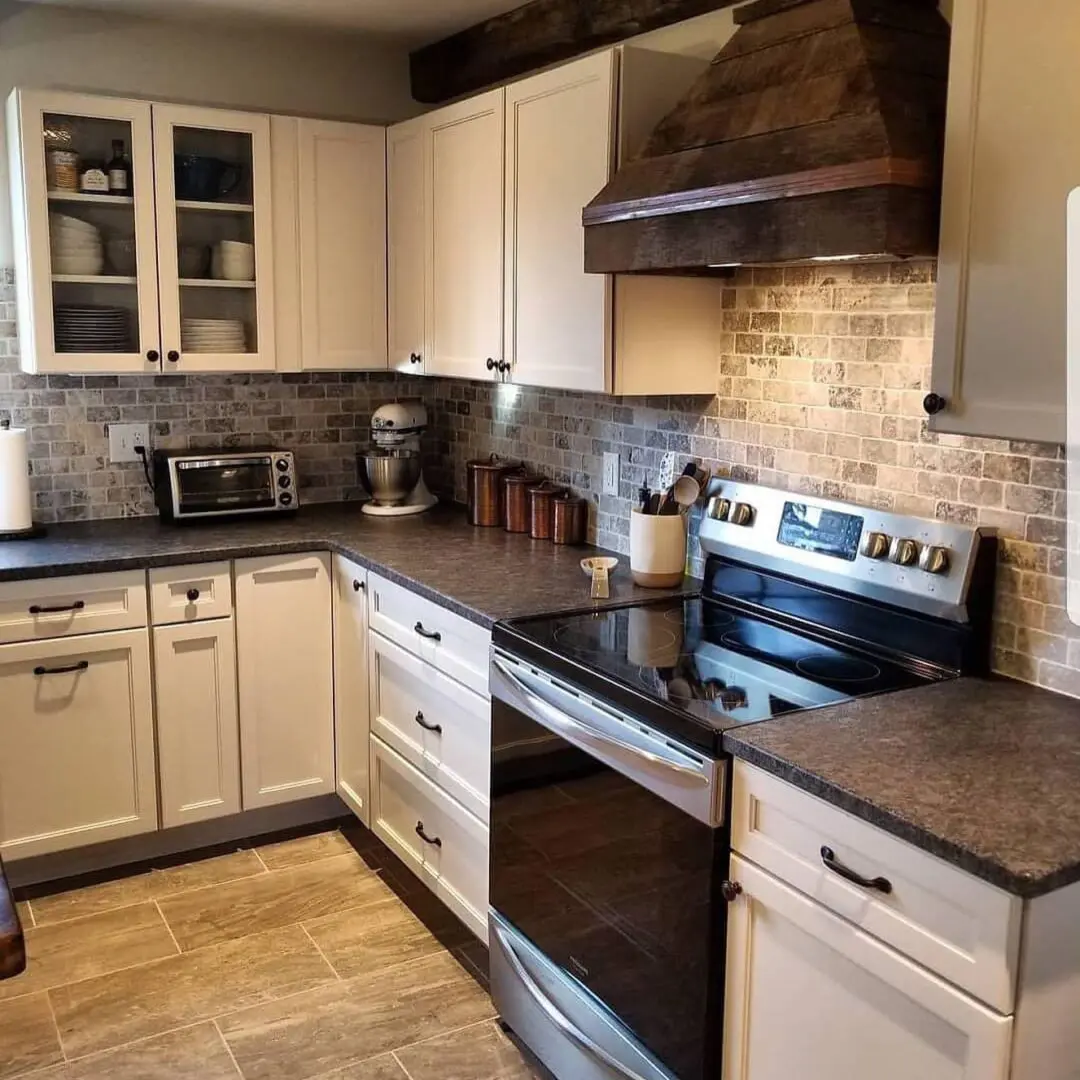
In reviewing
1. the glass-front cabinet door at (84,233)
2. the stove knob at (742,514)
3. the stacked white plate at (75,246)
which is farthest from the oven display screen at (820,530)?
the stacked white plate at (75,246)

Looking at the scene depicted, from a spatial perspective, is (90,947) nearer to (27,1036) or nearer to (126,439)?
(27,1036)

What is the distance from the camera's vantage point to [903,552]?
6.93 feet

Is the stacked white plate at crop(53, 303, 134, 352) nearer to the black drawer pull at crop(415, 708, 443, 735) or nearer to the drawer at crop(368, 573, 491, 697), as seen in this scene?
the drawer at crop(368, 573, 491, 697)

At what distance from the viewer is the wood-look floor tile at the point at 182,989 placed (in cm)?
254

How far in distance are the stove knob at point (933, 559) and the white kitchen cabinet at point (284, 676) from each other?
5.99ft

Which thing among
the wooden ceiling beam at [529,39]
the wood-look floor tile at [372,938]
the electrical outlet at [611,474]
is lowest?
the wood-look floor tile at [372,938]

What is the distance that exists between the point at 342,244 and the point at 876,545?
211 cm

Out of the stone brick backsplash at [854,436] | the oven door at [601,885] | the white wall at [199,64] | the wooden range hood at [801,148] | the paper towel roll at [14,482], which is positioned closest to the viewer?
the wooden range hood at [801,148]

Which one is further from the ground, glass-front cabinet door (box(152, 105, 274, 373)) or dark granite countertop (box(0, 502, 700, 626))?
glass-front cabinet door (box(152, 105, 274, 373))

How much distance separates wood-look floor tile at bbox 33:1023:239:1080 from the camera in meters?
2.37

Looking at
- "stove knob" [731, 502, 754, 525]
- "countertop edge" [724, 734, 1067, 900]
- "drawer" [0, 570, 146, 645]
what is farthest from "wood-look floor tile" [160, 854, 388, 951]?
"countertop edge" [724, 734, 1067, 900]

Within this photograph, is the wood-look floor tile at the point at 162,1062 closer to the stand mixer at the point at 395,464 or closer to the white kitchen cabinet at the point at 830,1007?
the white kitchen cabinet at the point at 830,1007

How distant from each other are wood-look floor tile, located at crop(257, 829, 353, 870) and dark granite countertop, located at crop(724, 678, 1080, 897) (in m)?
1.94

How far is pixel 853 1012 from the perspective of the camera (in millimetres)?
1589
